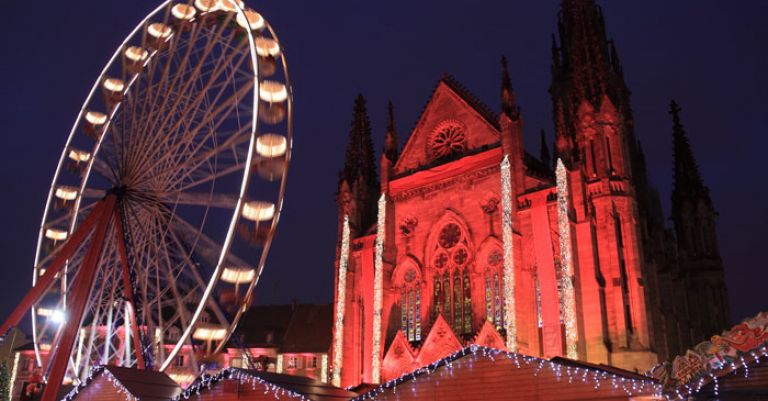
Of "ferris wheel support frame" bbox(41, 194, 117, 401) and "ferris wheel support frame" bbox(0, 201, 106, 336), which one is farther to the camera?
"ferris wheel support frame" bbox(0, 201, 106, 336)

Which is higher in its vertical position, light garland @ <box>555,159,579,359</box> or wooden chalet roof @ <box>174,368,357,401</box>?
light garland @ <box>555,159,579,359</box>

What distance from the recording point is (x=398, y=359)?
35844 mm

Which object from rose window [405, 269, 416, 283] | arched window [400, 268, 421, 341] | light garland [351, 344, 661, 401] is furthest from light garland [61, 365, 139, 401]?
rose window [405, 269, 416, 283]

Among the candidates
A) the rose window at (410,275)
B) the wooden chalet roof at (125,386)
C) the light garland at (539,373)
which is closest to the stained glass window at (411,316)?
the rose window at (410,275)

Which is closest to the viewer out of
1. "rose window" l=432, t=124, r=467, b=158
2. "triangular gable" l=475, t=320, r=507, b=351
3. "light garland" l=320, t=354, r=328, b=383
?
"triangular gable" l=475, t=320, r=507, b=351

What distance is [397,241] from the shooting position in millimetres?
39219

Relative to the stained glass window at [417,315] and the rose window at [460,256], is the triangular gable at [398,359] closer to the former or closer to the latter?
the stained glass window at [417,315]

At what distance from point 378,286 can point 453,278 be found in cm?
414

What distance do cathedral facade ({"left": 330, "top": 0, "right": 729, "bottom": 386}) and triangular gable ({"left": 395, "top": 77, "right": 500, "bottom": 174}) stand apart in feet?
0.27

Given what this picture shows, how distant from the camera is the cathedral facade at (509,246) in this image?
30.8m

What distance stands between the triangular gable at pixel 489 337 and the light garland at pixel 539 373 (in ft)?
50.2

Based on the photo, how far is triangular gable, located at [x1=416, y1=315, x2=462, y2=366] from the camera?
1347 inches

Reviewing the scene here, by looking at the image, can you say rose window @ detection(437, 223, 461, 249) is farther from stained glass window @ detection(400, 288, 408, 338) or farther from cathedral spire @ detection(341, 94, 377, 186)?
cathedral spire @ detection(341, 94, 377, 186)

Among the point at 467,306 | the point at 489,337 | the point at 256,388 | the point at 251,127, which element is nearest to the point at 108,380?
the point at 256,388
